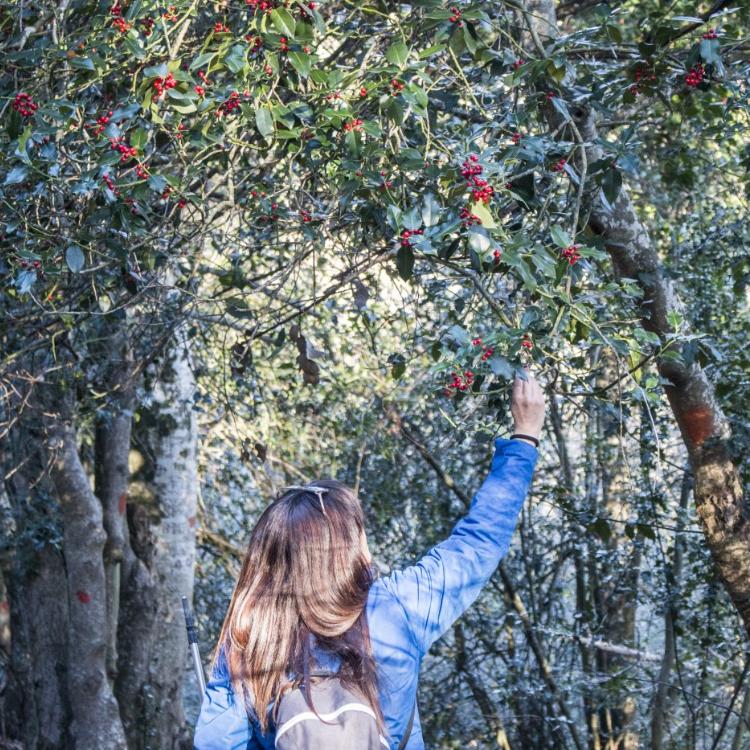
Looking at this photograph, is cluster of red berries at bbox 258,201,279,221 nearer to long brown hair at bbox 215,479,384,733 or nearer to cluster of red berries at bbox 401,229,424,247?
cluster of red berries at bbox 401,229,424,247

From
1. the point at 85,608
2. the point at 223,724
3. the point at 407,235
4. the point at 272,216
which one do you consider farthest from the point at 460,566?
the point at 85,608

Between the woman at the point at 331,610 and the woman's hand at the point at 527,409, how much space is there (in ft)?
0.67

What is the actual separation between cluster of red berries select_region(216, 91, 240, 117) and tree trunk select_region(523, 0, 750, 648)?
102cm

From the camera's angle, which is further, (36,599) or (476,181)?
(36,599)

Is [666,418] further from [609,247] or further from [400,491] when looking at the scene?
[400,491]

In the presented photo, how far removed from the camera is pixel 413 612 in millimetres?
2062

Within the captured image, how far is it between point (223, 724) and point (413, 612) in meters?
0.42

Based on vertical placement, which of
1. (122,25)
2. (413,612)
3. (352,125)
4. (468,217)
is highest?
(122,25)

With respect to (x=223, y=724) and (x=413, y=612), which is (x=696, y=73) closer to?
(x=413, y=612)

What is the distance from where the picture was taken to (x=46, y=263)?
11.7ft

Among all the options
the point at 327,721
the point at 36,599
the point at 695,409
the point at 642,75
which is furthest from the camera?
the point at 36,599

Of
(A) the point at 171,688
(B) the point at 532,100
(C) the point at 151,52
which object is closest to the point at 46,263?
(C) the point at 151,52

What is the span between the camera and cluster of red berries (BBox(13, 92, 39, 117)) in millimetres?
3330

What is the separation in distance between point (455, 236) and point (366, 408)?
3813 mm
